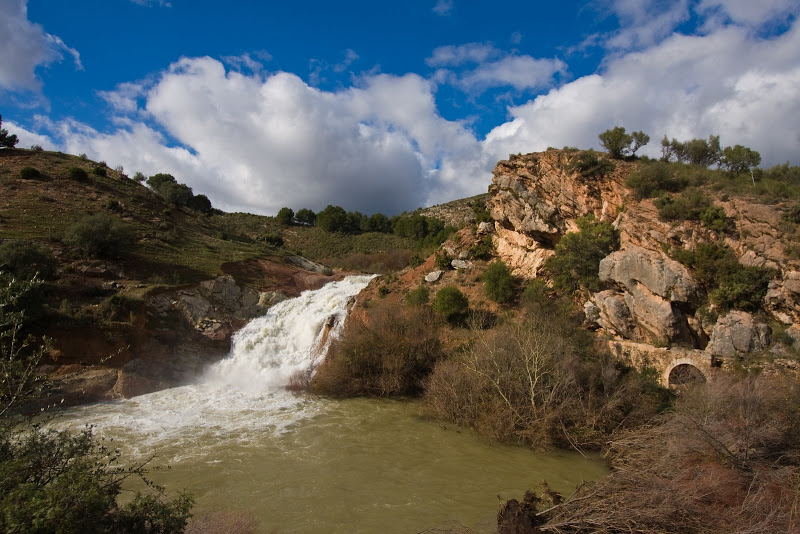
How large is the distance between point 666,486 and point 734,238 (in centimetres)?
1462

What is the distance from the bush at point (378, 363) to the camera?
18.1 meters

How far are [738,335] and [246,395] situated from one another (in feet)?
67.9

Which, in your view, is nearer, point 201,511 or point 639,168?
point 201,511

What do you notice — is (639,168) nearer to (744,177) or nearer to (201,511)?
A: (744,177)

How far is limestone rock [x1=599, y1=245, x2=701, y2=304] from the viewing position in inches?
682

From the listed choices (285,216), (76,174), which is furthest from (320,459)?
(285,216)

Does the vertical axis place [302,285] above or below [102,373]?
above

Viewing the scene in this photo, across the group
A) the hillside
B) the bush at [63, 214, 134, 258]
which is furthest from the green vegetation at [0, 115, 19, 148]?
the bush at [63, 214, 134, 258]

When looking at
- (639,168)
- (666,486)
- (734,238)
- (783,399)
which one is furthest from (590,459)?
(639,168)

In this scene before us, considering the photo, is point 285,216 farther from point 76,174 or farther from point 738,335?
point 738,335

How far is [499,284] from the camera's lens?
23.9 meters

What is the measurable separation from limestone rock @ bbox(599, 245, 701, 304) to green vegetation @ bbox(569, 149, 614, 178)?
6.29 m

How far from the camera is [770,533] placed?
7066 mm

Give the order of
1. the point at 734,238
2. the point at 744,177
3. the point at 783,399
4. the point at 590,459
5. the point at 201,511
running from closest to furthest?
the point at 201,511 → the point at 783,399 → the point at 590,459 → the point at 734,238 → the point at 744,177
